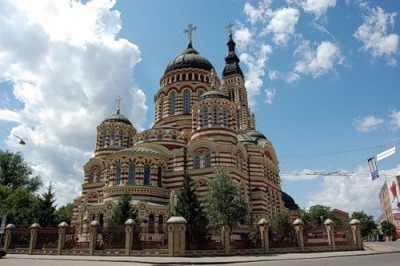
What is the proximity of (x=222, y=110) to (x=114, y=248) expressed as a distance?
20093mm

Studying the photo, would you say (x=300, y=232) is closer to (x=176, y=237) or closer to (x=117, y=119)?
(x=176, y=237)

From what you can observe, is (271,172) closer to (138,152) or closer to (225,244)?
(138,152)

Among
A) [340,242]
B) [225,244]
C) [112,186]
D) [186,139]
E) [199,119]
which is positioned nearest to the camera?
[225,244]

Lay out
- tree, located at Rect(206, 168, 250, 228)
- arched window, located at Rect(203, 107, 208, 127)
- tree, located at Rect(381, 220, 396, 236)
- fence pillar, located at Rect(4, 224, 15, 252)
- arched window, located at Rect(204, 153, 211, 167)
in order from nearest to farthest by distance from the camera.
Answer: fence pillar, located at Rect(4, 224, 15, 252) < tree, located at Rect(206, 168, 250, 228) < arched window, located at Rect(204, 153, 211, 167) < arched window, located at Rect(203, 107, 208, 127) < tree, located at Rect(381, 220, 396, 236)

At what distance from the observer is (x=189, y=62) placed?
46562mm

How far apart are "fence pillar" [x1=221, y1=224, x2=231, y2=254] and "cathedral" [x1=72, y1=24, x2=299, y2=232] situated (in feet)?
23.4

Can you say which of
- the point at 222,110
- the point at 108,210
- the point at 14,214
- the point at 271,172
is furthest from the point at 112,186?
the point at 271,172

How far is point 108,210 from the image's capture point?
100 feet

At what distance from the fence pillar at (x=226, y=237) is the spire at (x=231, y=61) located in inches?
1853

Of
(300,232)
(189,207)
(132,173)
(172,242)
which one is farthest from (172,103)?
(172,242)

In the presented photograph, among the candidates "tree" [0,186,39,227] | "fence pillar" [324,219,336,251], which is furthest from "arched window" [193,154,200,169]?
"tree" [0,186,39,227]

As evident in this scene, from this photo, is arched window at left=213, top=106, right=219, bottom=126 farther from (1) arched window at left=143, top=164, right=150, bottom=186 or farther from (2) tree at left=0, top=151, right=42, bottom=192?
(2) tree at left=0, top=151, right=42, bottom=192

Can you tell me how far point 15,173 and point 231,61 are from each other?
41684mm

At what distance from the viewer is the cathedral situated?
108ft
